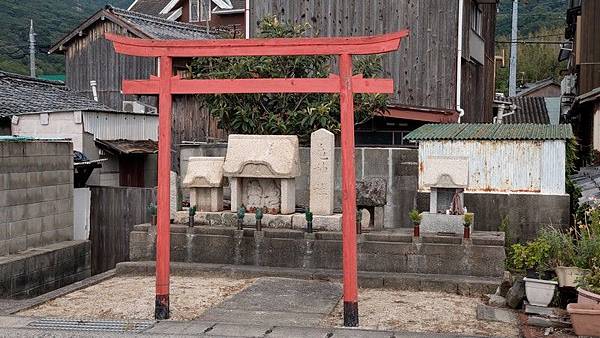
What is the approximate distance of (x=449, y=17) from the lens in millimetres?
18547

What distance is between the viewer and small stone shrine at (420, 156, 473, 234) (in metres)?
12.2

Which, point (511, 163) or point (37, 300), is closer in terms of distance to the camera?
point (37, 300)

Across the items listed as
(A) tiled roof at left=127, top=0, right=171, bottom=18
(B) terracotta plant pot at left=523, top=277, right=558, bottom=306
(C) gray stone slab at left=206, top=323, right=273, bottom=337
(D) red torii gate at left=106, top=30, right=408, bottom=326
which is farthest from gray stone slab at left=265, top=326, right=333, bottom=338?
(A) tiled roof at left=127, top=0, right=171, bottom=18

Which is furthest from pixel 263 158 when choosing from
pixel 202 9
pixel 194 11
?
pixel 194 11

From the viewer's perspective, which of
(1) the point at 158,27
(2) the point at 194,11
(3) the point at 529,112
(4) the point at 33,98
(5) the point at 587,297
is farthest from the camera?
(3) the point at 529,112

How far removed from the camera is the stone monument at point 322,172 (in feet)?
41.6

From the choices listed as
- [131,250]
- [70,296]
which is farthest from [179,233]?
[70,296]

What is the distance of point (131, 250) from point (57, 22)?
5026 centimetres

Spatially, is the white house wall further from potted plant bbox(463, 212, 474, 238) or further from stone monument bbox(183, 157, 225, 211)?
potted plant bbox(463, 212, 474, 238)

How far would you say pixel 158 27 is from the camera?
82.9 ft

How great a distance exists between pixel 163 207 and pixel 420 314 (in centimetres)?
405

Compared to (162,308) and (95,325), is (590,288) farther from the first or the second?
(95,325)

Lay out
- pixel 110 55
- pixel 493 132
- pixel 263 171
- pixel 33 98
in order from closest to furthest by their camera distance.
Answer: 1. pixel 263 171
2. pixel 493 132
3. pixel 33 98
4. pixel 110 55

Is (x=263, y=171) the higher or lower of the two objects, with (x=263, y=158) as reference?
lower
